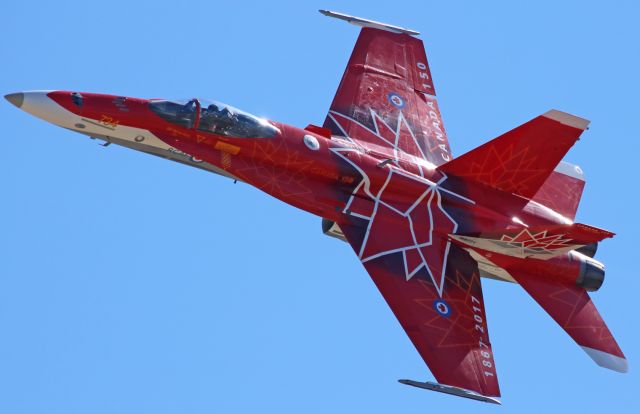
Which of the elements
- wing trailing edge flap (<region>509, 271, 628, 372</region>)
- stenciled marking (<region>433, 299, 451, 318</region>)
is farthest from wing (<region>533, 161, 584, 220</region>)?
stenciled marking (<region>433, 299, 451, 318</region>)

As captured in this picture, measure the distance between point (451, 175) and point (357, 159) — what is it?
2134 mm

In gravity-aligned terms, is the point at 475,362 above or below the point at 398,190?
below

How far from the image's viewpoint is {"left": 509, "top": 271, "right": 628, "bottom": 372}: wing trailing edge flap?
29.6m

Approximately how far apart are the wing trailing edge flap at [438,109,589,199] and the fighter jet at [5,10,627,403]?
0.02 m

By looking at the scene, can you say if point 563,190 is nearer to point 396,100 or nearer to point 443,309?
point 396,100

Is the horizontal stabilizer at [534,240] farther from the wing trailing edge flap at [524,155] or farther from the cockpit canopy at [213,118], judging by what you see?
the cockpit canopy at [213,118]

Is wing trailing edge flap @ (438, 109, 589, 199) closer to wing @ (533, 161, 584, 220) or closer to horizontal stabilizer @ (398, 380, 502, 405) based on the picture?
wing @ (533, 161, 584, 220)

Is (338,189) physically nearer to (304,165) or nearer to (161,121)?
(304,165)

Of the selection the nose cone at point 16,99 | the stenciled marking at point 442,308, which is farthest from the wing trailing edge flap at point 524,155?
the nose cone at point 16,99

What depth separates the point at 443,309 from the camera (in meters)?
28.8

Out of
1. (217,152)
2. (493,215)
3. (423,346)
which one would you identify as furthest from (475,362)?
(217,152)

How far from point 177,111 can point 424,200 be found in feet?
17.8

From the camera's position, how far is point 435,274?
29359mm

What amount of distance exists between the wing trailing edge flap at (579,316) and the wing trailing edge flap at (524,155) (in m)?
2.01
